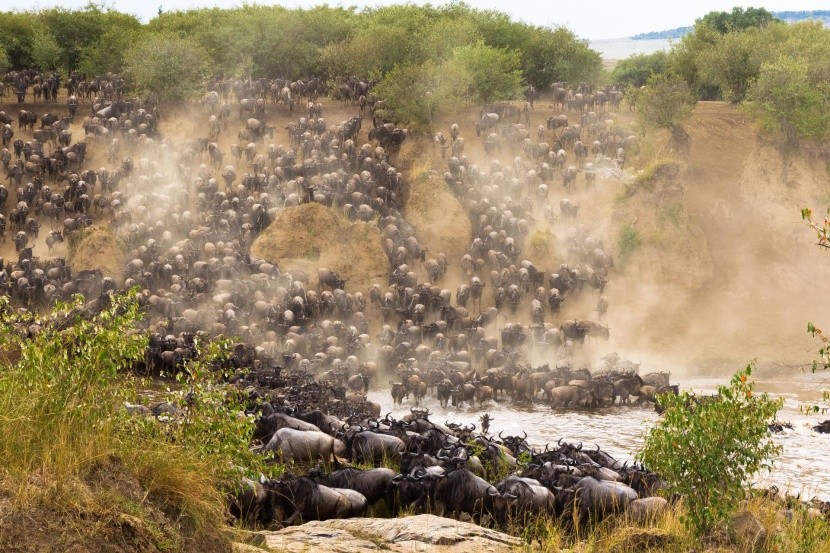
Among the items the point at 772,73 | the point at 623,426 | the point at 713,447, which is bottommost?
the point at 623,426

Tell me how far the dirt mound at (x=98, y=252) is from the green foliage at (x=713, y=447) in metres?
28.7

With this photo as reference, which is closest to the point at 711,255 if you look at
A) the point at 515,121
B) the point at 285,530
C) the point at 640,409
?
the point at 515,121

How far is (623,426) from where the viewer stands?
28.5 m

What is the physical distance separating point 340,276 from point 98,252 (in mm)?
9656

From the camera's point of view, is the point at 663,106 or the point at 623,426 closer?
the point at 623,426

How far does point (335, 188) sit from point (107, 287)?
10704 millimetres

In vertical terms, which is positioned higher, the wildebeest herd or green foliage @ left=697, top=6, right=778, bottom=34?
green foliage @ left=697, top=6, right=778, bottom=34

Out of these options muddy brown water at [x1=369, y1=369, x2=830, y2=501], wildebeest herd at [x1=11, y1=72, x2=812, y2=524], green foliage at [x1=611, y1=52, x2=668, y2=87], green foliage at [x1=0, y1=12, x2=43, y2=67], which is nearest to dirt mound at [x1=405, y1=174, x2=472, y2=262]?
wildebeest herd at [x1=11, y1=72, x2=812, y2=524]

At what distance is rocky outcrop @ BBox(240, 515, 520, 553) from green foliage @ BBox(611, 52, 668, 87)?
7469cm

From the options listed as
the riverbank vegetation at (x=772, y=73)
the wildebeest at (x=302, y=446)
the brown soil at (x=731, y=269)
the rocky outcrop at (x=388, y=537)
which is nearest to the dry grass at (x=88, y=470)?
the rocky outcrop at (x=388, y=537)

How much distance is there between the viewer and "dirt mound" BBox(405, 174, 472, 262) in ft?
136

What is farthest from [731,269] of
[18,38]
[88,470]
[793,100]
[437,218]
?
[18,38]

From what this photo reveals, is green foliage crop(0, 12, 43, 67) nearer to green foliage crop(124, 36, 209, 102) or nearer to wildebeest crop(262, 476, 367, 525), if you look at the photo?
green foliage crop(124, 36, 209, 102)

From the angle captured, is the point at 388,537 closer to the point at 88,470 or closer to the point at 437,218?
the point at 88,470
